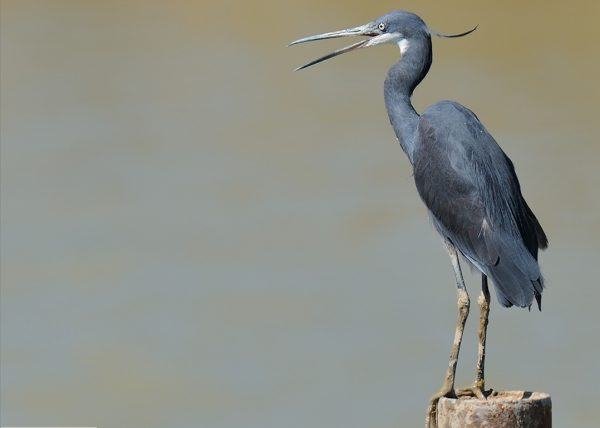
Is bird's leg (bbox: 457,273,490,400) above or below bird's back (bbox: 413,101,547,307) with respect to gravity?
below

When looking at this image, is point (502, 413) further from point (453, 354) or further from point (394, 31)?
point (394, 31)

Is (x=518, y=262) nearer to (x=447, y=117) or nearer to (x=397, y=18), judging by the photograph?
(x=447, y=117)

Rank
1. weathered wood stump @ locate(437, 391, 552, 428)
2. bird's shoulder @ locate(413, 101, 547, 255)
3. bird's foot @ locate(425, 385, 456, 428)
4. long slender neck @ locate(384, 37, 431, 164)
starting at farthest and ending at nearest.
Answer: long slender neck @ locate(384, 37, 431, 164) → bird's shoulder @ locate(413, 101, 547, 255) → bird's foot @ locate(425, 385, 456, 428) → weathered wood stump @ locate(437, 391, 552, 428)

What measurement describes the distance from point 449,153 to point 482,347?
0.78m

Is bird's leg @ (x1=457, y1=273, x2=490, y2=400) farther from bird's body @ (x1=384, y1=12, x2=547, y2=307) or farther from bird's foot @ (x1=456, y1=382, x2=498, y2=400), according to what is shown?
bird's body @ (x1=384, y1=12, x2=547, y2=307)

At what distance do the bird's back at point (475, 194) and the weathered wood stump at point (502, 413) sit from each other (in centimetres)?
65

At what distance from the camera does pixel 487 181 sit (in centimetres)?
440

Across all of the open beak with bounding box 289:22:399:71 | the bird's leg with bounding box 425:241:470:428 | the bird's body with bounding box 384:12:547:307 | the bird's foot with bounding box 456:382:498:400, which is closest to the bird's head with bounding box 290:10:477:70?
the open beak with bounding box 289:22:399:71

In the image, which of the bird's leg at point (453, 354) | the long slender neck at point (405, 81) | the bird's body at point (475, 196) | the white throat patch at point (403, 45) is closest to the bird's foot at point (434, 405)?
the bird's leg at point (453, 354)

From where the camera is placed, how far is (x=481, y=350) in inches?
167

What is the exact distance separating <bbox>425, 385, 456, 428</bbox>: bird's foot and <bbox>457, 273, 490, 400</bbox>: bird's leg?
9 centimetres

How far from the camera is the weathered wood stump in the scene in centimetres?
368

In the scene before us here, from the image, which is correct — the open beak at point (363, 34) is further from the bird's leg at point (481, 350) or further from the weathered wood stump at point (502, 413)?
the weathered wood stump at point (502, 413)

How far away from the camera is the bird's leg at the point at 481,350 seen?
4124 mm
